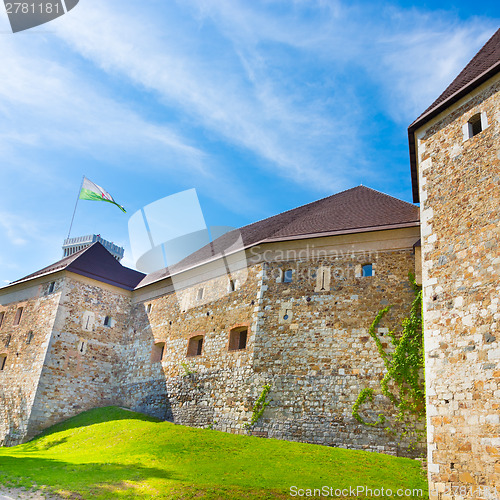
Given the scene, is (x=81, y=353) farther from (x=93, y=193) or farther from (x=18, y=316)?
(x=93, y=193)

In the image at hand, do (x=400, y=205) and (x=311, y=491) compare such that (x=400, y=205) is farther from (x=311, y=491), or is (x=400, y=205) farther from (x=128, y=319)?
(x=128, y=319)

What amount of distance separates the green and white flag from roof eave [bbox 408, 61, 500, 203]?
57.7 feet

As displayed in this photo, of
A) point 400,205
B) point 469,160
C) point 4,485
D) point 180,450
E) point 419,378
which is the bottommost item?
point 4,485

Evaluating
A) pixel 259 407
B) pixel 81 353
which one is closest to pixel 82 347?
pixel 81 353

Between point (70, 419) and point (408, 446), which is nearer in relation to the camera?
point (408, 446)

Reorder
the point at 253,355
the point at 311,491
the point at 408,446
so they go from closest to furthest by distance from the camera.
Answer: the point at 311,491 → the point at 408,446 → the point at 253,355

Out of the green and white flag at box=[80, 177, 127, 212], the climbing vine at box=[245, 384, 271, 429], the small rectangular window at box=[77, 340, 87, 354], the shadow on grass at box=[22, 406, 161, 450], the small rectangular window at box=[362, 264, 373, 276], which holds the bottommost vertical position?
the shadow on grass at box=[22, 406, 161, 450]

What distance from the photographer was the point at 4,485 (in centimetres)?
1096

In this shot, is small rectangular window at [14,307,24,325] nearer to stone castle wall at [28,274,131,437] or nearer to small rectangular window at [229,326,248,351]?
stone castle wall at [28,274,131,437]

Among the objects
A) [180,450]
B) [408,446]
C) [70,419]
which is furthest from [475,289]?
[70,419]

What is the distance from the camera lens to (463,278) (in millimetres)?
10719

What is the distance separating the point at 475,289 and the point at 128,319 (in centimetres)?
1822

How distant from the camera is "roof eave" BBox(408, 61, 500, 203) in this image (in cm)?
1156

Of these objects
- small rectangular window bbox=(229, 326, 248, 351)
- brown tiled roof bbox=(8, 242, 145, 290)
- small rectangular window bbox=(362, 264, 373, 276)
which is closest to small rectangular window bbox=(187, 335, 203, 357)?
small rectangular window bbox=(229, 326, 248, 351)
